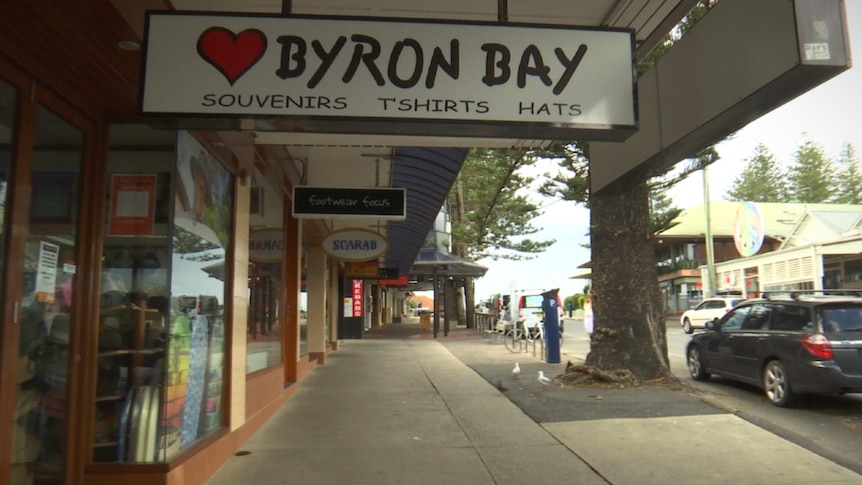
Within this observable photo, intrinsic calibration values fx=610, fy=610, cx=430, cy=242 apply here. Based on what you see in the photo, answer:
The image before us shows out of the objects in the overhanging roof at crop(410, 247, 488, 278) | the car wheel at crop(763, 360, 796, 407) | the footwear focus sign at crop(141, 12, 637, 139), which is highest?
the overhanging roof at crop(410, 247, 488, 278)

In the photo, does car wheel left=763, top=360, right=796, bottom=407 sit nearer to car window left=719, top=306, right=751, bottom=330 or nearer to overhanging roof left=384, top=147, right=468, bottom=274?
car window left=719, top=306, right=751, bottom=330

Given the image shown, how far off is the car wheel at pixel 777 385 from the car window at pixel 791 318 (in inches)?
21.3

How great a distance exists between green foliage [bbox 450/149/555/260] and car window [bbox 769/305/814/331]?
6.56 m

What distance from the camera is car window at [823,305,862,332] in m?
7.89

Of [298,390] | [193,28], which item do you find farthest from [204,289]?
[298,390]

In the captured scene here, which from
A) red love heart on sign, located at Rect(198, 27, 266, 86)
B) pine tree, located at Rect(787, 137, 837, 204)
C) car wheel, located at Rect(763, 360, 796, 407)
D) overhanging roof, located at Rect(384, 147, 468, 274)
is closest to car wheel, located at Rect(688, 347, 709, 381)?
car wheel, located at Rect(763, 360, 796, 407)

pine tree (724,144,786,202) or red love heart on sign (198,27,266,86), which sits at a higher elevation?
pine tree (724,144,786,202)

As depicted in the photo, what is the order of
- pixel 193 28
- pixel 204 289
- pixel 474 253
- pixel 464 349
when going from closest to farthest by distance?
pixel 193 28, pixel 204 289, pixel 464 349, pixel 474 253

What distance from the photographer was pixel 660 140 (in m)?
4.63

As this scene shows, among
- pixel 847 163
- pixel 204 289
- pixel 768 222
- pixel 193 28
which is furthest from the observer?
pixel 847 163

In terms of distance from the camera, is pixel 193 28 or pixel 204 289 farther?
pixel 204 289

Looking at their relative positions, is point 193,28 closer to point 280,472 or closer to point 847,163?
point 280,472

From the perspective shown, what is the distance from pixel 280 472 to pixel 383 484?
0.98 metres

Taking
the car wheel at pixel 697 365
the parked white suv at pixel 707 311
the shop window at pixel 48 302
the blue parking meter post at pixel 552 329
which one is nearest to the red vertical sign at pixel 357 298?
the blue parking meter post at pixel 552 329
